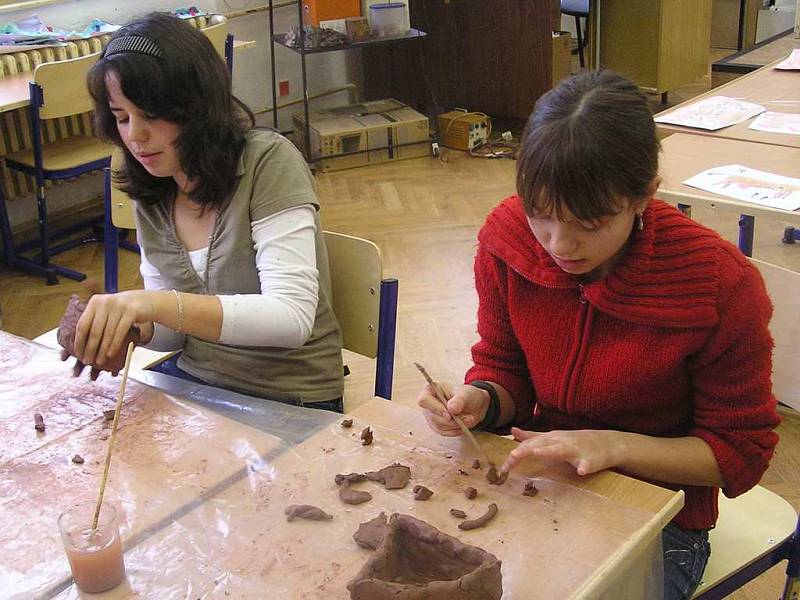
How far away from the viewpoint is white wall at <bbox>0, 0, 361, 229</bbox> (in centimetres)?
434

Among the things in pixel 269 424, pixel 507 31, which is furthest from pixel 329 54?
pixel 269 424

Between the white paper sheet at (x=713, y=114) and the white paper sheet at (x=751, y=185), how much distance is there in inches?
15.7

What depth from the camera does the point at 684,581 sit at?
131cm

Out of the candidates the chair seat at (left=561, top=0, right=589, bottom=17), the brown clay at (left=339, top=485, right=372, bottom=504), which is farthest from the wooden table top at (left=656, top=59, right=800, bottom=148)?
the chair seat at (left=561, top=0, right=589, bottom=17)

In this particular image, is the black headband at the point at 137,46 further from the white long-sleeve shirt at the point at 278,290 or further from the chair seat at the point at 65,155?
the chair seat at the point at 65,155

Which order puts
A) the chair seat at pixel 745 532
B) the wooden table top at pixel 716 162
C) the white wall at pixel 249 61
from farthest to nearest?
the white wall at pixel 249 61 → the wooden table top at pixel 716 162 → the chair seat at pixel 745 532

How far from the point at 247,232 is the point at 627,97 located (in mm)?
751

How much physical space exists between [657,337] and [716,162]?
1402 mm

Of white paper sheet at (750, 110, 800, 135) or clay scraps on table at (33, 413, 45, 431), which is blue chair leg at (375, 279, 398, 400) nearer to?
clay scraps on table at (33, 413, 45, 431)

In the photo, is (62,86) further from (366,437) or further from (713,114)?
(366,437)

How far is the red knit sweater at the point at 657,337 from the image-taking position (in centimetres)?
124

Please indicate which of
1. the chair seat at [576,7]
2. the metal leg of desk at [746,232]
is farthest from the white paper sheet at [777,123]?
the chair seat at [576,7]

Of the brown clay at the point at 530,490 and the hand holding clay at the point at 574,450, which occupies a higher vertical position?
the hand holding clay at the point at 574,450

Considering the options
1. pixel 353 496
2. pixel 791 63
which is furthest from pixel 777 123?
pixel 353 496
